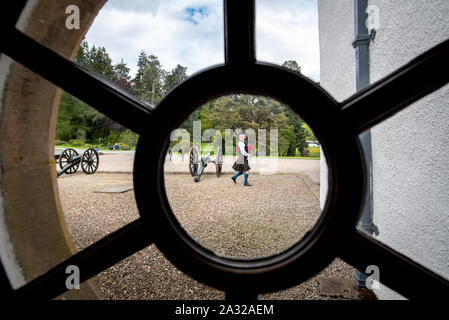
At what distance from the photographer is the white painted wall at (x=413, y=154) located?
128 cm

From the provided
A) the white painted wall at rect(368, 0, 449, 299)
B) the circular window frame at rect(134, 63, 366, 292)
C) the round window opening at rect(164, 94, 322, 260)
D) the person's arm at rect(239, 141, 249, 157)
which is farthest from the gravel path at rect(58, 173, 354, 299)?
the circular window frame at rect(134, 63, 366, 292)

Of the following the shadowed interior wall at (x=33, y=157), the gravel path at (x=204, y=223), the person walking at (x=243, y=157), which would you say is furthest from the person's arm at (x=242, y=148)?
the shadowed interior wall at (x=33, y=157)

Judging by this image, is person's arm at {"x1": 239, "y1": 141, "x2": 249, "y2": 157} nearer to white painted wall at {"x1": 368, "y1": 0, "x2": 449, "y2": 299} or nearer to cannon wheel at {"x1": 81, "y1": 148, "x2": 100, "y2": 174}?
white painted wall at {"x1": 368, "y1": 0, "x2": 449, "y2": 299}

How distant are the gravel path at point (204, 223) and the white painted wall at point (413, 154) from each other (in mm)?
1080

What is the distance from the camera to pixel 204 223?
4.49 m

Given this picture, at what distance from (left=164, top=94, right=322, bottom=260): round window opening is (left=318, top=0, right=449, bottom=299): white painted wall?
1.97ft

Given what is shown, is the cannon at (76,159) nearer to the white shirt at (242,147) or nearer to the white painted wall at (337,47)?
the white shirt at (242,147)

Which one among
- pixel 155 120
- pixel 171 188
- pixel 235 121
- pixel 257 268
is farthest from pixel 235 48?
pixel 235 121

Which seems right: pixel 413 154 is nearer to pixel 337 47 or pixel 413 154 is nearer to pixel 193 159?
pixel 337 47

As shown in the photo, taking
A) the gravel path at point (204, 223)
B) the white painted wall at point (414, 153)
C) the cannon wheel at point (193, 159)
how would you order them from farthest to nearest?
the cannon wheel at point (193, 159)
the gravel path at point (204, 223)
the white painted wall at point (414, 153)

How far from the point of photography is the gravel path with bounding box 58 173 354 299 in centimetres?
261

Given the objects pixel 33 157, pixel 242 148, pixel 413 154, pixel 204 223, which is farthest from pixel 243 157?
pixel 33 157

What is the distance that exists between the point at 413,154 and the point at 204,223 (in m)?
3.49
